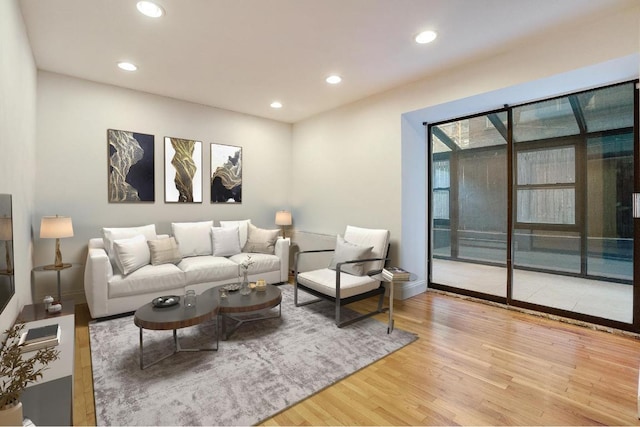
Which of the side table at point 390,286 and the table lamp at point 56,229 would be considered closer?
the side table at point 390,286

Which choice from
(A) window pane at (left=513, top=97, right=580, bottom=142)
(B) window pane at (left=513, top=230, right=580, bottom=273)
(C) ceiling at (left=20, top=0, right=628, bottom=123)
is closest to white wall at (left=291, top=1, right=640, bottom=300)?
(C) ceiling at (left=20, top=0, right=628, bottom=123)

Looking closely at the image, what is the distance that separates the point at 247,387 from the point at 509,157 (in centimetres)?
372

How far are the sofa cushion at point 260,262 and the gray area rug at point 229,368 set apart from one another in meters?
1.17

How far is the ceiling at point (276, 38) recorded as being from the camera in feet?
7.95

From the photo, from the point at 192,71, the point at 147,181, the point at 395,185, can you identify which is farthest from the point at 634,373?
the point at 147,181

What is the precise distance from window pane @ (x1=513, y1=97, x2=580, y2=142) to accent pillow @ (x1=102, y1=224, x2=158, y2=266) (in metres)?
4.76

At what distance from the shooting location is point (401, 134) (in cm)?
402

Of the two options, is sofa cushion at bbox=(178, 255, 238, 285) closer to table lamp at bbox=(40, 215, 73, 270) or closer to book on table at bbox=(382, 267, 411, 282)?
table lamp at bbox=(40, 215, 73, 270)

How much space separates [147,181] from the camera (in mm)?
4309

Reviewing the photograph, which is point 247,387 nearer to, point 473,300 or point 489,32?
point 473,300

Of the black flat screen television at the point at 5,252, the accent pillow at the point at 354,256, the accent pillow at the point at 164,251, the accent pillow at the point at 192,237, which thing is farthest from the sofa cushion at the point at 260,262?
the black flat screen television at the point at 5,252

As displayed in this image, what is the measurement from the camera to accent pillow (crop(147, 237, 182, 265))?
3762 millimetres

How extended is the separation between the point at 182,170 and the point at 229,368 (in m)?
3.22

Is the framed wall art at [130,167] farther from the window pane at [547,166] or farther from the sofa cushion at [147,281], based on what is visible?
the window pane at [547,166]
